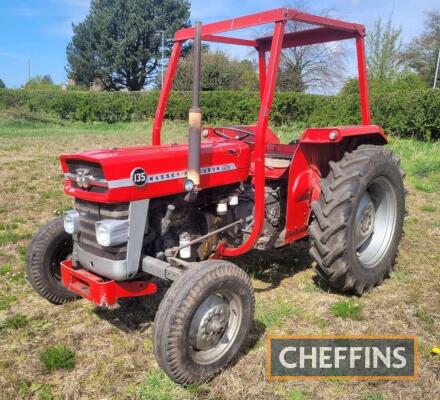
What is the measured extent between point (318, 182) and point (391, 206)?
0.85 metres

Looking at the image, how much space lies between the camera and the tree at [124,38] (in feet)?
108

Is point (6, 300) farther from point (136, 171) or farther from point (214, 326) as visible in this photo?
point (214, 326)

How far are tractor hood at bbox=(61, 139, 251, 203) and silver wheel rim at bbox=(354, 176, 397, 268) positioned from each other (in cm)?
135

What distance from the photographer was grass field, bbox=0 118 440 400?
2.66m

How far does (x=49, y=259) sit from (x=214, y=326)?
150 centimetres

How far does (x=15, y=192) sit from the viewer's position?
22.1 ft

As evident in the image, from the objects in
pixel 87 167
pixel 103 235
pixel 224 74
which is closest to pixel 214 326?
pixel 103 235

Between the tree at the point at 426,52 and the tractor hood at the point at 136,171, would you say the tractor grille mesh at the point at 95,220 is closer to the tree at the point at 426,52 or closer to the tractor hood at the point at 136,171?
the tractor hood at the point at 136,171

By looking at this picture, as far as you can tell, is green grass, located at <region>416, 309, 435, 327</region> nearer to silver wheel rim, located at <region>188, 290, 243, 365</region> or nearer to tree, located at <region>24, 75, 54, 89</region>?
silver wheel rim, located at <region>188, 290, 243, 365</region>

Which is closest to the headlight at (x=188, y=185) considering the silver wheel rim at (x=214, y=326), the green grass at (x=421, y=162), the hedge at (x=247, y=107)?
the silver wheel rim at (x=214, y=326)

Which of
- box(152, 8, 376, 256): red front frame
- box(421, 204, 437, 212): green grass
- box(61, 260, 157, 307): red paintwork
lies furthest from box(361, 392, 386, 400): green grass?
box(421, 204, 437, 212): green grass

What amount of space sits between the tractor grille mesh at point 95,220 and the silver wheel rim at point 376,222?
203 centimetres

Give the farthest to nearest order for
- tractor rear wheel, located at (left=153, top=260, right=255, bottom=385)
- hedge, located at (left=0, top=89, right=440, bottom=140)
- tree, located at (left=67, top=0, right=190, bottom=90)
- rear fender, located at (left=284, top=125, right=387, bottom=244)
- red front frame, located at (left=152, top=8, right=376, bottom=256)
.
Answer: tree, located at (left=67, top=0, right=190, bottom=90)
hedge, located at (left=0, top=89, right=440, bottom=140)
rear fender, located at (left=284, top=125, right=387, bottom=244)
red front frame, located at (left=152, top=8, right=376, bottom=256)
tractor rear wheel, located at (left=153, top=260, right=255, bottom=385)

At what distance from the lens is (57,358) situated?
9.38ft
